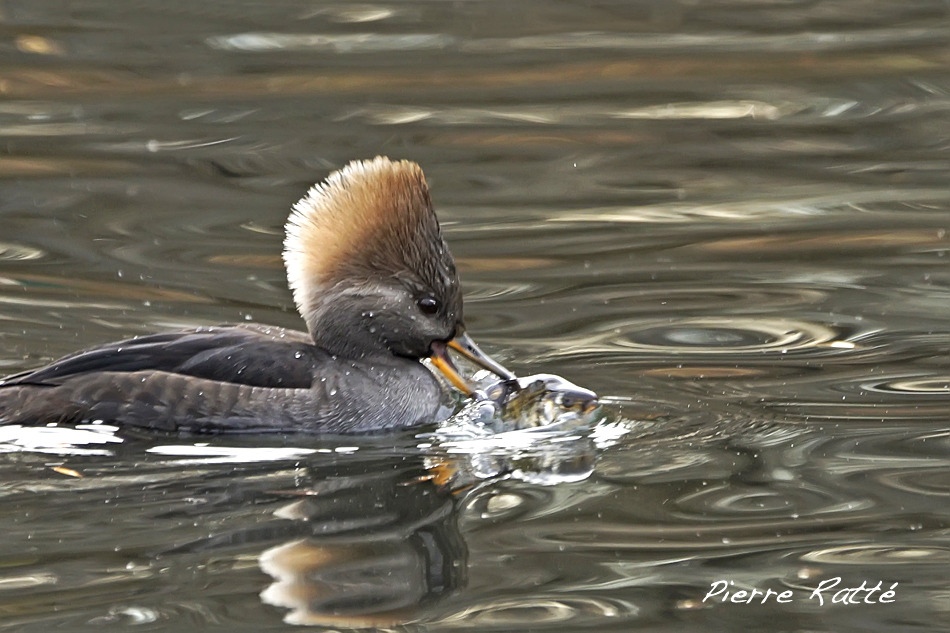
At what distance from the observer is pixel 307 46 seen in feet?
47.1

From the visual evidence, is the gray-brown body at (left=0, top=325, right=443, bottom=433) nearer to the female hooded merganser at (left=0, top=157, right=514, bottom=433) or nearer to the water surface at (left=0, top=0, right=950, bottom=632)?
the female hooded merganser at (left=0, top=157, right=514, bottom=433)

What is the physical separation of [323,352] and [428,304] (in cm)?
53

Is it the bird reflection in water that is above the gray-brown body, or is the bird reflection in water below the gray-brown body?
below

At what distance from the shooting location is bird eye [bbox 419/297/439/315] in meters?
7.08

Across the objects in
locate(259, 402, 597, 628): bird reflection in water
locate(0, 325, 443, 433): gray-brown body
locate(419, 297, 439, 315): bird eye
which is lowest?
locate(259, 402, 597, 628): bird reflection in water

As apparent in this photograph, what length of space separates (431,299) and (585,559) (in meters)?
1.98

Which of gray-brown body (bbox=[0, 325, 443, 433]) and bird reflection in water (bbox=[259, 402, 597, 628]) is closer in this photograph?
bird reflection in water (bbox=[259, 402, 597, 628])

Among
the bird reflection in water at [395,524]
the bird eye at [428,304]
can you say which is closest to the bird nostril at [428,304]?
the bird eye at [428,304]

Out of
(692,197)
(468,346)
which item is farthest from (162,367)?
(692,197)

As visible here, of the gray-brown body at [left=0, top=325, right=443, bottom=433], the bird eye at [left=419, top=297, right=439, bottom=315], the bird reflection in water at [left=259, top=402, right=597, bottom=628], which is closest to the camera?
the bird reflection in water at [left=259, top=402, right=597, bottom=628]

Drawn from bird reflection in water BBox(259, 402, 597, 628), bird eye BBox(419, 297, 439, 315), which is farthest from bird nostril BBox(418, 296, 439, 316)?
bird reflection in water BBox(259, 402, 597, 628)

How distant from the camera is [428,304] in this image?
7.09 metres

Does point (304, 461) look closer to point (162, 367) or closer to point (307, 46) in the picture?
point (162, 367)

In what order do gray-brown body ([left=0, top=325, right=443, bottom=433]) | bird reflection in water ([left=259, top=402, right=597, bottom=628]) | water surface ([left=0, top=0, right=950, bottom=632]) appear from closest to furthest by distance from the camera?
1. bird reflection in water ([left=259, top=402, right=597, bottom=628])
2. water surface ([left=0, top=0, right=950, bottom=632])
3. gray-brown body ([left=0, top=325, right=443, bottom=433])
